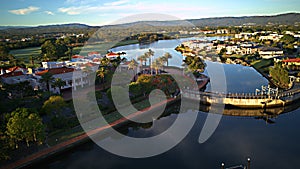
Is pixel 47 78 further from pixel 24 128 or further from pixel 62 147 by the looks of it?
pixel 24 128

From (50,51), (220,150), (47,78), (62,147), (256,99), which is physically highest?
(50,51)

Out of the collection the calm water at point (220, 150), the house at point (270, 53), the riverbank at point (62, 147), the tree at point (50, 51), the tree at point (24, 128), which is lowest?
the calm water at point (220, 150)

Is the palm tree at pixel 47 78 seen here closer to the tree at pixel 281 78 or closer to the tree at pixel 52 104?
the tree at pixel 52 104

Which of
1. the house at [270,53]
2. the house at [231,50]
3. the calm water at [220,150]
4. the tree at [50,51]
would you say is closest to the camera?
the calm water at [220,150]

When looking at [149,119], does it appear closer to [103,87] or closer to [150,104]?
[150,104]

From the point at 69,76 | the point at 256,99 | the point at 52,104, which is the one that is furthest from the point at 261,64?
the point at 52,104

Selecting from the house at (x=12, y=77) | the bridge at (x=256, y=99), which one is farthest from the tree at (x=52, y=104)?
the bridge at (x=256, y=99)

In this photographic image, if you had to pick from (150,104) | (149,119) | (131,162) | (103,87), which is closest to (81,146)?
(131,162)
